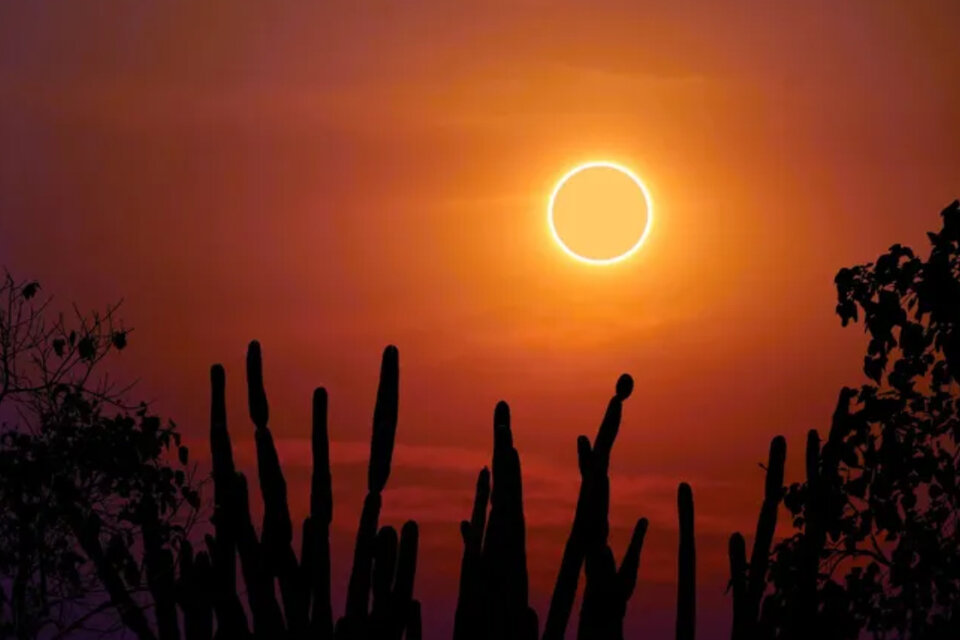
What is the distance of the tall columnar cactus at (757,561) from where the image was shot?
14453 mm

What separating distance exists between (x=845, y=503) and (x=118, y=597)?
24.5ft

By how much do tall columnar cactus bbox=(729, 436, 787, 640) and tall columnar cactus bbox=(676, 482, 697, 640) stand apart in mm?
552

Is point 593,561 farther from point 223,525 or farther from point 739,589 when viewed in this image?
point 223,525

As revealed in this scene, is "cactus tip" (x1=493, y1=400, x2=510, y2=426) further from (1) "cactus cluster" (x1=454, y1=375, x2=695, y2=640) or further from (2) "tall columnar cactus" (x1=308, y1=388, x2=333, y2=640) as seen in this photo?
(2) "tall columnar cactus" (x1=308, y1=388, x2=333, y2=640)

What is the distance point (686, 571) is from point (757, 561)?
756mm

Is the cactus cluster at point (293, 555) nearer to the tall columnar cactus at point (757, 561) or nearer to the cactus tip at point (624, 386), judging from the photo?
the cactus tip at point (624, 386)

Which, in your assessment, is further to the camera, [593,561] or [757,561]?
[757,561]

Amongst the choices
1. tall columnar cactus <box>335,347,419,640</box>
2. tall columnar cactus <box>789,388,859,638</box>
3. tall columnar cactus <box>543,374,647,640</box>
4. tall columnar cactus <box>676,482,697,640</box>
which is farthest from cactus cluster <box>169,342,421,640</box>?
tall columnar cactus <box>789,388,859,638</box>

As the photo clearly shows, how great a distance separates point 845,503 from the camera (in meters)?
16.1

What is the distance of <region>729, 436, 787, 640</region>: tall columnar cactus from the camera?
1445cm

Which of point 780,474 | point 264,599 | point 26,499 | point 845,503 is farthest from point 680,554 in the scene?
point 26,499

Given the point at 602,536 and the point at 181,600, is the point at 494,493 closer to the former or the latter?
the point at 602,536

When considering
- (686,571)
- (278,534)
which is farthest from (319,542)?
(686,571)

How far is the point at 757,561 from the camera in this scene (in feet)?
47.7
